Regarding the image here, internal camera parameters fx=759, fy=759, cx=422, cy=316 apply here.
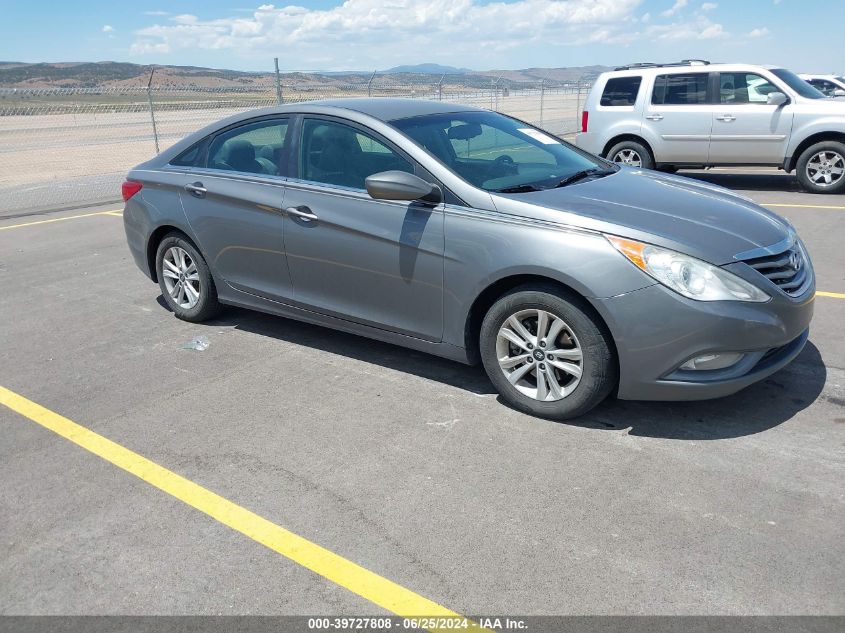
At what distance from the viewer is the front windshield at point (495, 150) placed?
4.33 metres

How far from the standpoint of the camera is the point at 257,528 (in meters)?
3.12

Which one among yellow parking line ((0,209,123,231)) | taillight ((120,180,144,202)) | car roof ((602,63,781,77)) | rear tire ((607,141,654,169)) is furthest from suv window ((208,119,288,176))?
car roof ((602,63,781,77))

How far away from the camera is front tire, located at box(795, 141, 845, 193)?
414 inches

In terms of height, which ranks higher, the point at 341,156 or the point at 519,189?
the point at 341,156

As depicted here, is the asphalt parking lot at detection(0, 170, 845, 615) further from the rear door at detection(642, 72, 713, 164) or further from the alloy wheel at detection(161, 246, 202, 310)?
the rear door at detection(642, 72, 713, 164)

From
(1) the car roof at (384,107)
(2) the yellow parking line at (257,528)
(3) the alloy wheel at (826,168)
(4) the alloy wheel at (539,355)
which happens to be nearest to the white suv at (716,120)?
(3) the alloy wheel at (826,168)

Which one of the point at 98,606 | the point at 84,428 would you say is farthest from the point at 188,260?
the point at 98,606

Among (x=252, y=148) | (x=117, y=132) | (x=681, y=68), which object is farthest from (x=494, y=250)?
(x=117, y=132)

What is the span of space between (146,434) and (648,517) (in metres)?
2.55

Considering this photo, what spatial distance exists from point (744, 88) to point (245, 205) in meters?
8.63

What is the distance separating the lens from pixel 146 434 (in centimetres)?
400

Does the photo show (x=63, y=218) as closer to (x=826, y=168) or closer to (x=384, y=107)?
(x=384, y=107)

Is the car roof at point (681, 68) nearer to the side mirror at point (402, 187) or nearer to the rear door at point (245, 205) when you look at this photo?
the rear door at point (245, 205)

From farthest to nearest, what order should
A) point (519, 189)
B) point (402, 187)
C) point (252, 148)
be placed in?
1. point (252, 148)
2. point (519, 189)
3. point (402, 187)
